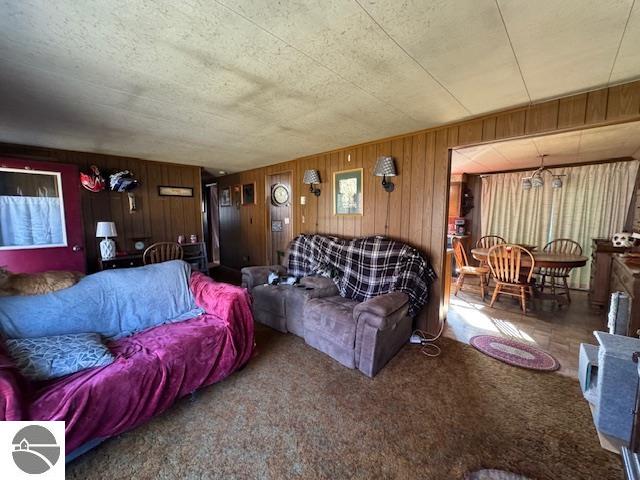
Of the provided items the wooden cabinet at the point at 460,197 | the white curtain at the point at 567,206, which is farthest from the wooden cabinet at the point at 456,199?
the white curtain at the point at 567,206

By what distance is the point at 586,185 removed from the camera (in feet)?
14.2

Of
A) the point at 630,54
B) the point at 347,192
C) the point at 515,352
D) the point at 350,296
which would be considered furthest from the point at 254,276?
the point at 630,54

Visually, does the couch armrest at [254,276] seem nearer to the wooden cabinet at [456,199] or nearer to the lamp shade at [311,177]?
the lamp shade at [311,177]

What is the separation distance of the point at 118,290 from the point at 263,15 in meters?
2.18

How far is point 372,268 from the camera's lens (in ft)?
9.34

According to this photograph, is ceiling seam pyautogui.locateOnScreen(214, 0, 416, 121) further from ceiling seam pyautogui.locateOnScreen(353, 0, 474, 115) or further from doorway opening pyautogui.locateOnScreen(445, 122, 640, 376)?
doorway opening pyautogui.locateOnScreen(445, 122, 640, 376)

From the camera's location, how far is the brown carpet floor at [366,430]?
1.37m

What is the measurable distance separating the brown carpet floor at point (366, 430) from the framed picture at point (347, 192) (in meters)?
2.00

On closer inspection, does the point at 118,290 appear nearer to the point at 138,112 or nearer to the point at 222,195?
the point at 138,112

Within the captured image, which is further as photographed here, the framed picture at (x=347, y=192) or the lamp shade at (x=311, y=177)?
the lamp shade at (x=311, y=177)

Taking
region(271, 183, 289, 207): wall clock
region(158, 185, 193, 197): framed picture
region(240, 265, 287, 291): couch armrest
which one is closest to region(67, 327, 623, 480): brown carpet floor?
region(240, 265, 287, 291): couch armrest

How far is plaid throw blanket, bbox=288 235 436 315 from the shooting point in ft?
8.67

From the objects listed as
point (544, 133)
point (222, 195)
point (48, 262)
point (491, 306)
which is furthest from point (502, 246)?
point (48, 262)

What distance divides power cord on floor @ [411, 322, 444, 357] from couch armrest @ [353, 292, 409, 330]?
1.64 ft
